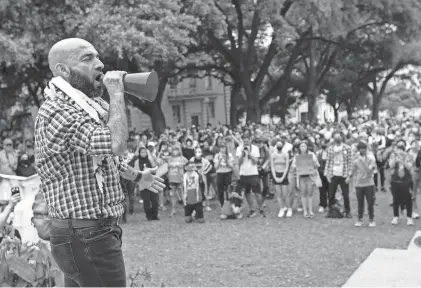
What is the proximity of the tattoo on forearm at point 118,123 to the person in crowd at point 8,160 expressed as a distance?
1028 centimetres

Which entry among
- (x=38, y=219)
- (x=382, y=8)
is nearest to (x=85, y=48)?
(x=38, y=219)

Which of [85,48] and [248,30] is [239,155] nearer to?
[85,48]

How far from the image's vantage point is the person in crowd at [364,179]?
10663 mm

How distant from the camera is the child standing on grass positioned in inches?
468

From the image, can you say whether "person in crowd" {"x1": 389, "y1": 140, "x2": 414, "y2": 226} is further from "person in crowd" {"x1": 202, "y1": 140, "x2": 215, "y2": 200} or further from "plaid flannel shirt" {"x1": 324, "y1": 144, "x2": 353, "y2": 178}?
"person in crowd" {"x1": 202, "y1": 140, "x2": 215, "y2": 200}

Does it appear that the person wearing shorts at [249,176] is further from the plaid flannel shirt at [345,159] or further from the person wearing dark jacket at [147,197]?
the person wearing dark jacket at [147,197]

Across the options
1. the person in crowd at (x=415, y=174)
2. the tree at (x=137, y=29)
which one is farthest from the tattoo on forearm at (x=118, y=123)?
the tree at (x=137, y=29)

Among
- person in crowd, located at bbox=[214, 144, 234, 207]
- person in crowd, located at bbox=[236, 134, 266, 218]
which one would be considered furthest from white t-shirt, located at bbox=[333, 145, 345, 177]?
person in crowd, located at bbox=[214, 144, 234, 207]

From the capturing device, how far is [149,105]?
96.8 feet

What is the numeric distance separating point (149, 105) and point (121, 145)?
89.9ft

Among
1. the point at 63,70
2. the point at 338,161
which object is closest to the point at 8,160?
the point at 338,161

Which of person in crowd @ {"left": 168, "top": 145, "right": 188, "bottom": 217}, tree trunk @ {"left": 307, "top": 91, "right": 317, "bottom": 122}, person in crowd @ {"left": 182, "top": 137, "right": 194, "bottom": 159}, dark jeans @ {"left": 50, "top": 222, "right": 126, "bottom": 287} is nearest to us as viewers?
dark jeans @ {"left": 50, "top": 222, "right": 126, "bottom": 287}

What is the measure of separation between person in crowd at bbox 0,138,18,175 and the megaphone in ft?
33.7

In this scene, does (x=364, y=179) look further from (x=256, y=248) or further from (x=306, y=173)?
(x=256, y=248)
